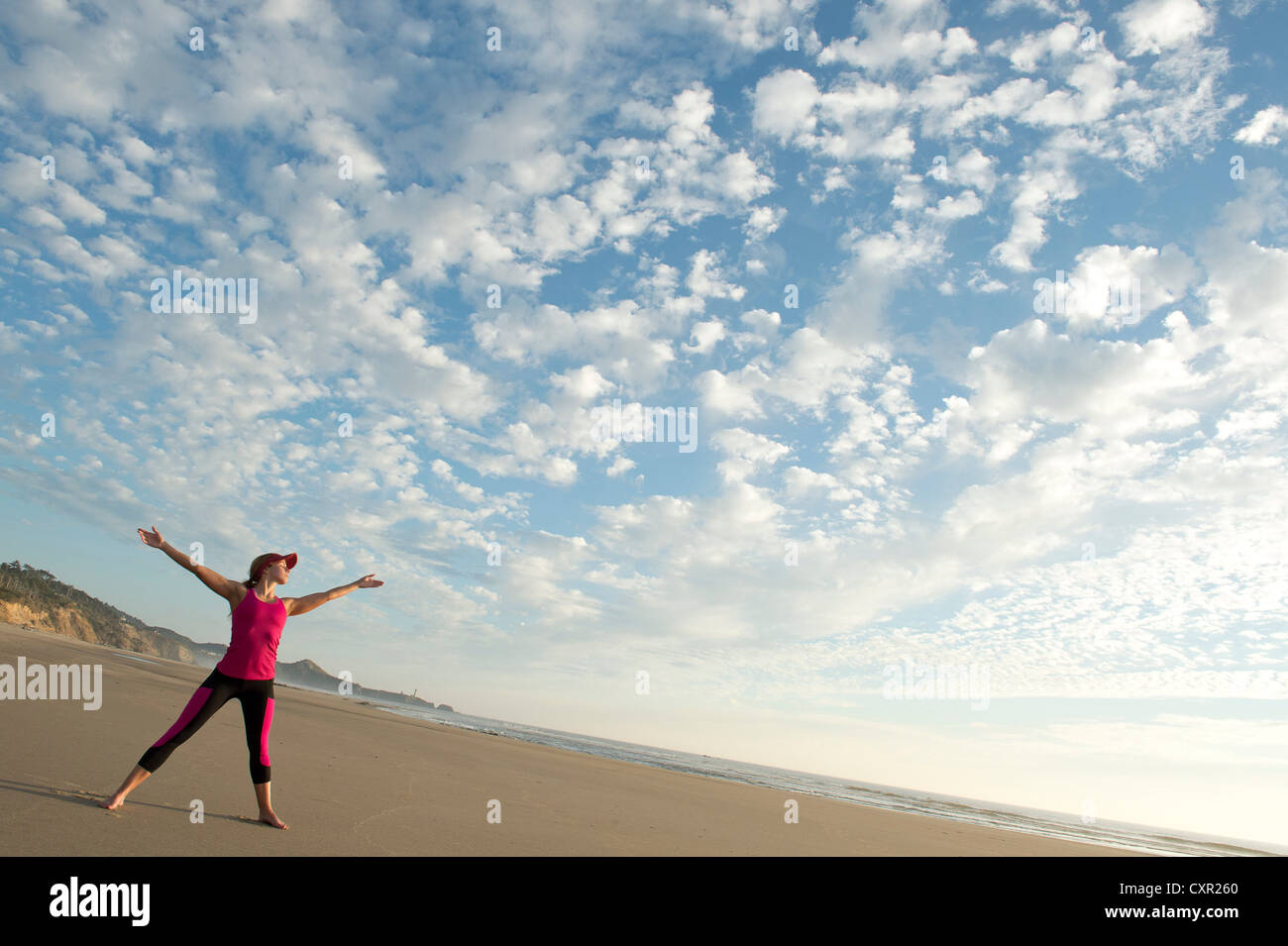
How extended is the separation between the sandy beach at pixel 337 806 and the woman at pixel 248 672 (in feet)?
1.21

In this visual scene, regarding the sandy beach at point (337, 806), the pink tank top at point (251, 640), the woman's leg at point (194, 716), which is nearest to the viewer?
the sandy beach at point (337, 806)

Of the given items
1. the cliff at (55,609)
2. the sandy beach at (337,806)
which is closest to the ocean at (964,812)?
the sandy beach at (337,806)

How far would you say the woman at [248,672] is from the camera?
522cm

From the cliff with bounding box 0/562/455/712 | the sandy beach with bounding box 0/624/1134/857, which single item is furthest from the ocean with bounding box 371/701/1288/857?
the cliff with bounding box 0/562/455/712

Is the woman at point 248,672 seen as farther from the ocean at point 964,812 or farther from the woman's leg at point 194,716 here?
the ocean at point 964,812

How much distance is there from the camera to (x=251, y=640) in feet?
18.0

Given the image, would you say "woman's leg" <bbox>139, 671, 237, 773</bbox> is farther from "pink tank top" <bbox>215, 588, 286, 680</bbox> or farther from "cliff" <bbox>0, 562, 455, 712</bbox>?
"cliff" <bbox>0, 562, 455, 712</bbox>

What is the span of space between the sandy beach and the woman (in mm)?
368
